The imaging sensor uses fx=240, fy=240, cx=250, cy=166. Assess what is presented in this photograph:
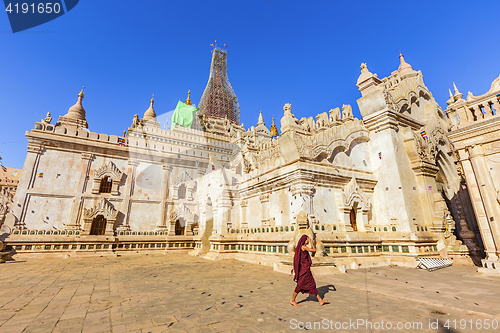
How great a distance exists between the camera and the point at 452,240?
10750 millimetres

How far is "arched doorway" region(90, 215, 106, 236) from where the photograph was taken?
1750 centimetres

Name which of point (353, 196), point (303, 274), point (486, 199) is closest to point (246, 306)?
point (303, 274)

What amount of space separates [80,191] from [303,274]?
18.7 metres

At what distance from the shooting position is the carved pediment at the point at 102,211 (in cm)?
1694

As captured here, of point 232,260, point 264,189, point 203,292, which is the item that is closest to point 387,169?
point 264,189

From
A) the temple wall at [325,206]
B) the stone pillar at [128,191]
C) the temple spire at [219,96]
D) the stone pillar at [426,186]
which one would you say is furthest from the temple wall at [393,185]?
the temple spire at [219,96]

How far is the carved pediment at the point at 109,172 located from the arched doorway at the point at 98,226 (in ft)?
9.85

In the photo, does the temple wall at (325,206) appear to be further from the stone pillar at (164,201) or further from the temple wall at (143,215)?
the temple wall at (143,215)

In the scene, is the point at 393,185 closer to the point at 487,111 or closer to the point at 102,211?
the point at 487,111

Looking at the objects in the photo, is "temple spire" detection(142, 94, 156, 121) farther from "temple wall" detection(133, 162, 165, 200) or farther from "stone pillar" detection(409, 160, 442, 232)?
"stone pillar" detection(409, 160, 442, 232)

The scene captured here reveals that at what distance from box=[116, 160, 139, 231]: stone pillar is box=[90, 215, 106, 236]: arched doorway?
110 cm

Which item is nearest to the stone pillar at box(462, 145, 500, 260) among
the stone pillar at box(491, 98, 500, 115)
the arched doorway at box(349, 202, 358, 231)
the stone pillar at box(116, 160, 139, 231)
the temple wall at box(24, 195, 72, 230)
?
the stone pillar at box(491, 98, 500, 115)

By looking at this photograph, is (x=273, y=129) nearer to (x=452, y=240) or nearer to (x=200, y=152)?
(x=200, y=152)

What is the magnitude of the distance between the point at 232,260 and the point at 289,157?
604 centimetres
